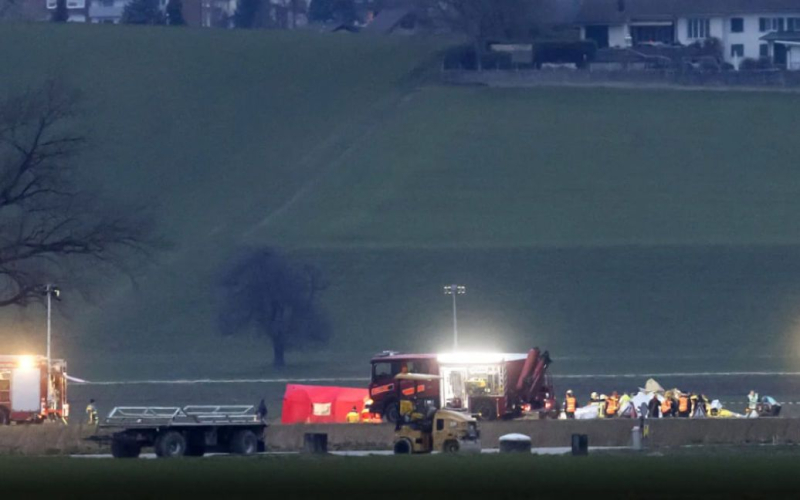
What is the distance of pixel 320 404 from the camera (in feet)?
170

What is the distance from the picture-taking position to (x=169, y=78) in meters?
115

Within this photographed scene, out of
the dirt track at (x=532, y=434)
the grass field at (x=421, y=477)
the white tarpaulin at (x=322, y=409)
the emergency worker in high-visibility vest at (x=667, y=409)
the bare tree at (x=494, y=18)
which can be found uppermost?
the bare tree at (x=494, y=18)

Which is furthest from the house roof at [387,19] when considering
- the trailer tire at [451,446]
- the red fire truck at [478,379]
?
the trailer tire at [451,446]

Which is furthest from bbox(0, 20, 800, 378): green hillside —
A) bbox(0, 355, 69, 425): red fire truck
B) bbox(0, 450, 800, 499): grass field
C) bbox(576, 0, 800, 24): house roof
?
bbox(0, 450, 800, 499): grass field

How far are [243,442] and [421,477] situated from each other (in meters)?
8.44

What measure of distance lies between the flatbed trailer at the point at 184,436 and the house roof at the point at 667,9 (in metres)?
90.7

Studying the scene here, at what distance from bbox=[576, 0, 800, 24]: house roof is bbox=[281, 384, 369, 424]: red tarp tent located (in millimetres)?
78339

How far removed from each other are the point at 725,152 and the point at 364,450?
61803mm

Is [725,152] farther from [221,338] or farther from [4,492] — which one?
[4,492]

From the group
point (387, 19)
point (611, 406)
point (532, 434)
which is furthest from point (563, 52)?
point (532, 434)

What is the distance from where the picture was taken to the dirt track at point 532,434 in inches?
1623

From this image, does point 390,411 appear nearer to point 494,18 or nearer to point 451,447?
point 451,447

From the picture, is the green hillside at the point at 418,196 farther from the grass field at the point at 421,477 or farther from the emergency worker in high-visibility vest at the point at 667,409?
the grass field at the point at 421,477

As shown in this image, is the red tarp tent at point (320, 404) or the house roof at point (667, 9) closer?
the red tarp tent at point (320, 404)
